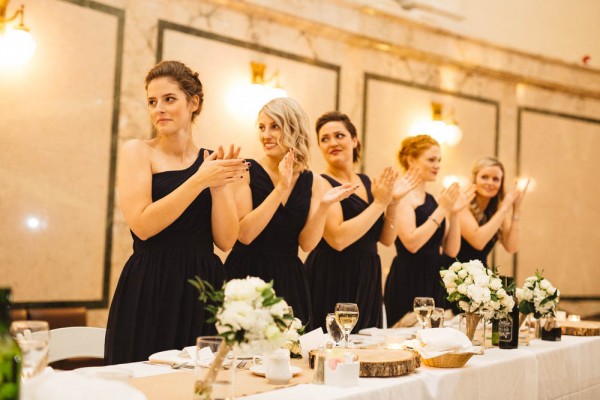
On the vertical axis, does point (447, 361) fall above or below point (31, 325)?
below

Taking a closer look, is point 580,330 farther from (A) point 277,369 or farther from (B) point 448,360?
(A) point 277,369

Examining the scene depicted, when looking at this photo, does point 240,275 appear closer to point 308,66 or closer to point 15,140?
point 15,140

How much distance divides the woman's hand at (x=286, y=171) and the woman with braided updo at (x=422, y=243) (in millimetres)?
1331

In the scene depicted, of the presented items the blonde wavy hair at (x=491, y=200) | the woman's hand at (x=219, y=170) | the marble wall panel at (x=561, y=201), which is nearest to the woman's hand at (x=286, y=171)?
the woman's hand at (x=219, y=170)

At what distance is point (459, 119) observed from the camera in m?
7.87

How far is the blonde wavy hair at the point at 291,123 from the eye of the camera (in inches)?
131

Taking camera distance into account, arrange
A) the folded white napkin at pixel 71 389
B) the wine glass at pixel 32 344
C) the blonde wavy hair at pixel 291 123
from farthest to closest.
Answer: the blonde wavy hair at pixel 291 123, the wine glass at pixel 32 344, the folded white napkin at pixel 71 389

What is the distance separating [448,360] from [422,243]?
208cm

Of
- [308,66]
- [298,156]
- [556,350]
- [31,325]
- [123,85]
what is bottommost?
[556,350]

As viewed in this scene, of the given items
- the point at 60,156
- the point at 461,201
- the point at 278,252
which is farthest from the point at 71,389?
the point at 60,156

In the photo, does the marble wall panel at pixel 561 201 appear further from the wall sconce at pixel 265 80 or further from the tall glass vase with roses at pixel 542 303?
the tall glass vase with roses at pixel 542 303

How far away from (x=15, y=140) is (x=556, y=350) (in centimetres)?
370

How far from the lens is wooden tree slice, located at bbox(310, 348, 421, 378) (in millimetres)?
2100

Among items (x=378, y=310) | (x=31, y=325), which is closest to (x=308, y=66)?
(x=378, y=310)
